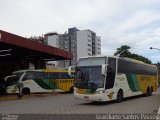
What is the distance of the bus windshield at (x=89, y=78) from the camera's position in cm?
2152

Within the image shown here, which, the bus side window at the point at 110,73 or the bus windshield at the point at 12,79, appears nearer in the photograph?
the bus side window at the point at 110,73

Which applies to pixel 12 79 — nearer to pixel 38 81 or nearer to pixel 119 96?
pixel 38 81

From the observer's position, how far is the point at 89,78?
2177 centimetres

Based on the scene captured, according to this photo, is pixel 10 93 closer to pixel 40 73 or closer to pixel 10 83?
pixel 10 83

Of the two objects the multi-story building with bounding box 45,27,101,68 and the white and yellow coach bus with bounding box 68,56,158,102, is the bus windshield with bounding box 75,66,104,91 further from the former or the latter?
the multi-story building with bounding box 45,27,101,68

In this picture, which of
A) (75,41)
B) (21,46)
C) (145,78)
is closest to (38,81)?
(21,46)

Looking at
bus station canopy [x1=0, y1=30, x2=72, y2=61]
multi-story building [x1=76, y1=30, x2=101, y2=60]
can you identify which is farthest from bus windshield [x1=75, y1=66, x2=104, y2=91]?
multi-story building [x1=76, y1=30, x2=101, y2=60]

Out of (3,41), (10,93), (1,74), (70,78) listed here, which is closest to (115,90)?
(3,41)

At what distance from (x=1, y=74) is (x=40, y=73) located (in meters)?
6.78

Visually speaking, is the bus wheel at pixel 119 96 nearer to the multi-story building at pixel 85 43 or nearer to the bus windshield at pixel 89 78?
the bus windshield at pixel 89 78

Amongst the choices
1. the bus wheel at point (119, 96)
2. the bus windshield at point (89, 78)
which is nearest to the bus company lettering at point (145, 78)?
the bus wheel at point (119, 96)

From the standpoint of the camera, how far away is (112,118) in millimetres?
14047

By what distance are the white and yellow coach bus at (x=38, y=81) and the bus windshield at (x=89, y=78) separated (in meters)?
12.9

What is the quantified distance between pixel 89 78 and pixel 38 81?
54.4 ft
